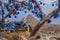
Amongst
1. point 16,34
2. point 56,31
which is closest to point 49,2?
point 56,31

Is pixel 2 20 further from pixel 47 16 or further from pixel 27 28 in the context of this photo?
pixel 47 16

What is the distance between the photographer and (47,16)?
2250mm

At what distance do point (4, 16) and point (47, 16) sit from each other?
0.56 m

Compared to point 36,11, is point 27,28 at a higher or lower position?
lower

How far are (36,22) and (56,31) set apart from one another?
28 cm

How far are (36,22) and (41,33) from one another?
0.50 ft

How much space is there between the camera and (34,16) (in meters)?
2.27

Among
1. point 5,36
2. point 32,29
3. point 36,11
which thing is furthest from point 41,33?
point 5,36

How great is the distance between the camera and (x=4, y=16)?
232 centimetres

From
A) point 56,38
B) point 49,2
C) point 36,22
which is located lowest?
point 56,38

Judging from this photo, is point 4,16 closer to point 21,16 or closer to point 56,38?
point 21,16

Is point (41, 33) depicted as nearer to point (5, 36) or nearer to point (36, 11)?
point (36, 11)

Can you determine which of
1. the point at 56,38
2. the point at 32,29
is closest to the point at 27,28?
the point at 32,29

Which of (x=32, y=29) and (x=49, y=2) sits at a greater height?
(x=49, y=2)
